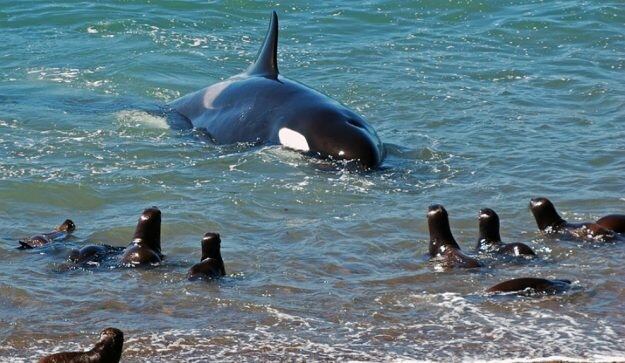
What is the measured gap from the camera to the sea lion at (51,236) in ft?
38.3

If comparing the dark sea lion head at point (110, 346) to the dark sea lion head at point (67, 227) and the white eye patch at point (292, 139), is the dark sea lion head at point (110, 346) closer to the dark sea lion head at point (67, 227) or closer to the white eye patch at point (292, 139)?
the dark sea lion head at point (67, 227)

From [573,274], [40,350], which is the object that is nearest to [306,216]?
[573,274]

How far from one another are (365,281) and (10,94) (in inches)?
388

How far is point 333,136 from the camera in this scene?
1482 cm

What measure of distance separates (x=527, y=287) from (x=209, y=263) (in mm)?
2445

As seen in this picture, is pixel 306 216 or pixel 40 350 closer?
pixel 40 350

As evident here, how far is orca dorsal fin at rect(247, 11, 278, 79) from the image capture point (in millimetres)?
17062

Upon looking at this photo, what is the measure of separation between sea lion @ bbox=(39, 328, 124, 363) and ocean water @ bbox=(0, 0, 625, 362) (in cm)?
139

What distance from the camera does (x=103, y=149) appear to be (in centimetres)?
1583

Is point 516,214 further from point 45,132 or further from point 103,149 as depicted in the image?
point 45,132

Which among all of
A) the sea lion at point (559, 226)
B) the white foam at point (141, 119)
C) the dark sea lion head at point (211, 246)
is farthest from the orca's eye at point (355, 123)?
the dark sea lion head at point (211, 246)

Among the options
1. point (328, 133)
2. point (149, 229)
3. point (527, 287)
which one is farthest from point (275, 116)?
point (527, 287)

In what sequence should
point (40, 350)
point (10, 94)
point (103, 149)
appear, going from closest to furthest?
point (40, 350) → point (103, 149) → point (10, 94)

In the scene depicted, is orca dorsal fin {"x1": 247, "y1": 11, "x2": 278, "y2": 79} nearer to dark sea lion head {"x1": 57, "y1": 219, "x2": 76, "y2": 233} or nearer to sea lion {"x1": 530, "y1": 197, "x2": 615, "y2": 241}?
dark sea lion head {"x1": 57, "y1": 219, "x2": 76, "y2": 233}
